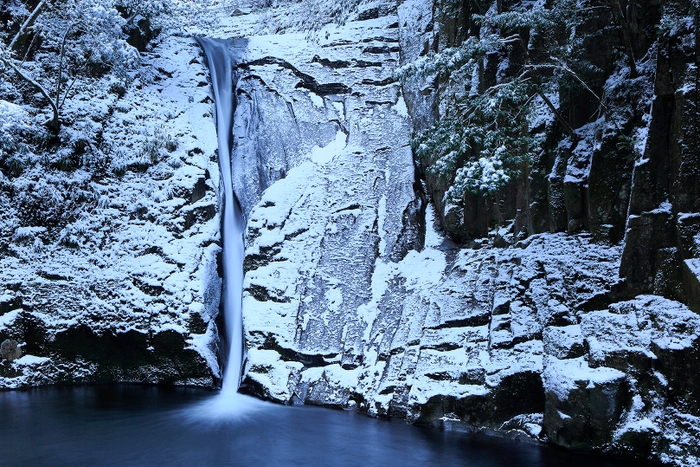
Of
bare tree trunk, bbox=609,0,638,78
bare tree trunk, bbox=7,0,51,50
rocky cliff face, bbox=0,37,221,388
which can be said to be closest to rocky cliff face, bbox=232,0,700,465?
bare tree trunk, bbox=609,0,638,78

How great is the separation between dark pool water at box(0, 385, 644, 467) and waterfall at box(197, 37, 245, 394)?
1.46 m

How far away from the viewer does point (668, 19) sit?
8.83 m

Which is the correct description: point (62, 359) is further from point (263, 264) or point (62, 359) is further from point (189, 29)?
point (189, 29)

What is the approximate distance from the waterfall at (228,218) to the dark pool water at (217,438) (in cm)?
146

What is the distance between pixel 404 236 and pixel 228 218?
4805 mm

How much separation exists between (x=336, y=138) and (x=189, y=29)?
9203mm

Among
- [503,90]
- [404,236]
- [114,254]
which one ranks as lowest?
[114,254]

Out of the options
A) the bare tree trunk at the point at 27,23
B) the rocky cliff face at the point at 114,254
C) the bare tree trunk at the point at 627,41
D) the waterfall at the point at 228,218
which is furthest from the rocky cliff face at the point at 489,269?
the bare tree trunk at the point at 27,23

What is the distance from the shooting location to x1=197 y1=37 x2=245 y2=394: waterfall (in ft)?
42.2

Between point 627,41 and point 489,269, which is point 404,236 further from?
point 627,41

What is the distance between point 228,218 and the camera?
49.2 feet

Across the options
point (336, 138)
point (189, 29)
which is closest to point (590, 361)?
point (336, 138)

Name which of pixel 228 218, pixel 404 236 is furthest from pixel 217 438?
pixel 228 218

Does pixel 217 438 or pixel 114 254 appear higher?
pixel 114 254
